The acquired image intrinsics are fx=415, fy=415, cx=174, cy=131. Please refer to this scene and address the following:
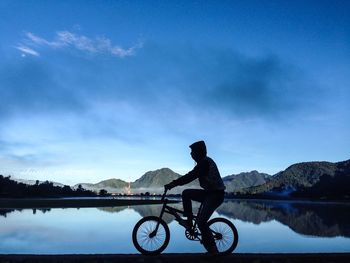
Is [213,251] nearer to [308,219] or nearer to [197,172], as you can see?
[197,172]

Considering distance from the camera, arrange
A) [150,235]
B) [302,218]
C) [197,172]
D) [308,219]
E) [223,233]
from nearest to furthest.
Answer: [197,172] → [150,235] → [223,233] → [308,219] → [302,218]

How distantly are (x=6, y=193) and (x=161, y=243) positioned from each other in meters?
189

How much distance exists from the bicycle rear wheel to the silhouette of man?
0.48 meters

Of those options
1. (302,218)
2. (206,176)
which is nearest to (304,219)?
(302,218)

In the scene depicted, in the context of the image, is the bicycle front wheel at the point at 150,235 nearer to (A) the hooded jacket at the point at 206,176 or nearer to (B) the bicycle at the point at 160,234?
(B) the bicycle at the point at 160,234

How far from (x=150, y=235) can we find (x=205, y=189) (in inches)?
89.8

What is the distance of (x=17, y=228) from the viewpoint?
52500mm

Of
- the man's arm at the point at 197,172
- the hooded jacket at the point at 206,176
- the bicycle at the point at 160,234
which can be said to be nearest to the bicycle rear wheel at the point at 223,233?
the bicycle at the point at 160,234

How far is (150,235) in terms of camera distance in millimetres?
13086

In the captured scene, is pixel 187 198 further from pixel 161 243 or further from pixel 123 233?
pixel 123 233
